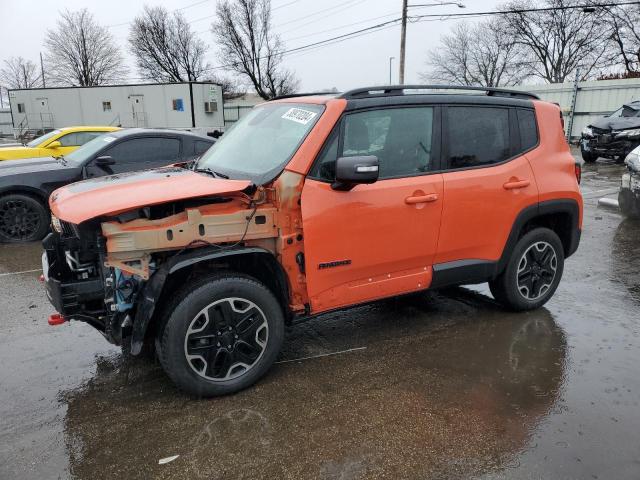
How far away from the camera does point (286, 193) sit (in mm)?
3195

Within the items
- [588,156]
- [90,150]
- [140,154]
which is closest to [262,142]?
[140,154]

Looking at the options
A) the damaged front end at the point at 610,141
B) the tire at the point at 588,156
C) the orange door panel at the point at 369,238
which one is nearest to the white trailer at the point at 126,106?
the tire at the point at 588,156

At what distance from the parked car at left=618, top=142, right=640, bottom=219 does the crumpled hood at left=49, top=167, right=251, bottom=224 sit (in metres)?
6.53

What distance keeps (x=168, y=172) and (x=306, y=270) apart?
4.72 feet

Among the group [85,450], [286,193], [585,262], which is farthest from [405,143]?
[585,262]

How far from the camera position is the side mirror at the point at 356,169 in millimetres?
3057

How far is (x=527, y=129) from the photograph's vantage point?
14.0ft

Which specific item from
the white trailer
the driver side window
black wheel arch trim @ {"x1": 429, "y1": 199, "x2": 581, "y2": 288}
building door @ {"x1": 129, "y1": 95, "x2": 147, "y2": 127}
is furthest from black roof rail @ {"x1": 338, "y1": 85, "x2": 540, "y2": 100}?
building door @ {"x1": 129, "y1": 95, "x2": 147, "y2": 127}

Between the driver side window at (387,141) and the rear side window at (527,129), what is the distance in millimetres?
970

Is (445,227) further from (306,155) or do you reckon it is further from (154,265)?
(154,265)

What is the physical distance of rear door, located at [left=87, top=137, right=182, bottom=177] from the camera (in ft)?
23.9

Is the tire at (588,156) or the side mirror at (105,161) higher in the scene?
the side mirror at (105,161)

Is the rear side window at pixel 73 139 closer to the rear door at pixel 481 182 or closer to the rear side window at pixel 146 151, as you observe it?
the rear side window at pixel 146 151

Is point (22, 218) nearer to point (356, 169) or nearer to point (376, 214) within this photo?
point (376, 214)
